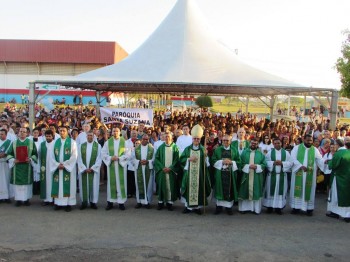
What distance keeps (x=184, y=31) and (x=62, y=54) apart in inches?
1297

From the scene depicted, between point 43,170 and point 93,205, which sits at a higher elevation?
point 43,170

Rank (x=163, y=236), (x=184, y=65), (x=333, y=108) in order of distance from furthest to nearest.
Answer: (x=184, y=65) < (x=333, y=108) < (x=163, y=236)

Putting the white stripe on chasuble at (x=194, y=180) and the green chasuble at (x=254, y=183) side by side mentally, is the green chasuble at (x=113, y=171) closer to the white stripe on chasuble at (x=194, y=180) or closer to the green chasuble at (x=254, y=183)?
the white stripe on chasuble at (x=194, y=180)

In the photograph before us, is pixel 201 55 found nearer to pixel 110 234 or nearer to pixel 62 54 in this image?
pixel 110 234

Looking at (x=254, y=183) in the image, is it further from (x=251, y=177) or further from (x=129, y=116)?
(x=129, y=116)

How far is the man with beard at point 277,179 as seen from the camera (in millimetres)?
7762

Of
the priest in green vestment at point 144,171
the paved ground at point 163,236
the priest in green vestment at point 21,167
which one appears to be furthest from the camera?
the priest in green vestment at point 144,171

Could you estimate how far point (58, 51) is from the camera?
4512cm

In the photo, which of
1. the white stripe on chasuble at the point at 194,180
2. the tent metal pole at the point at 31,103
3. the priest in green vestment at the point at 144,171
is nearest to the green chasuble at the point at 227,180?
the white stripe on chasuble at the point at 194,180

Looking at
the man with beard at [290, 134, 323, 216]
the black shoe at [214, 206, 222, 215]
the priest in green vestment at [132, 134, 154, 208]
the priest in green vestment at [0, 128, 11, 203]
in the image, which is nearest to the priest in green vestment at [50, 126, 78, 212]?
the priest in green vestment at [0, 128, 11, 203]

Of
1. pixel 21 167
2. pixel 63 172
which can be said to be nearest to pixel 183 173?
pixel 63 172

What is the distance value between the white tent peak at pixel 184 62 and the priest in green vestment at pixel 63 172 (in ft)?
17.8

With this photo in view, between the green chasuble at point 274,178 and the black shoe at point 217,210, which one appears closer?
the black shoe at point 217,210

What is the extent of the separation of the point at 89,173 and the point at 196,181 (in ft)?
7.44
